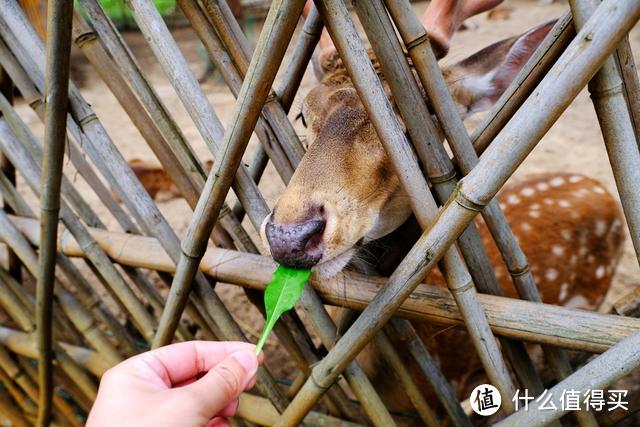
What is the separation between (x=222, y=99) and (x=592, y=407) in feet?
19.6

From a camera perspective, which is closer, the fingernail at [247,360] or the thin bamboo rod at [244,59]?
the fingernail at [247,360]

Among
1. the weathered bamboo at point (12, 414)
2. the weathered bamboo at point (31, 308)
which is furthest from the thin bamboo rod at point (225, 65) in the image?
the weathered bamboo at point (12, 414)

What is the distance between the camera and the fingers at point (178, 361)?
1.02 metres

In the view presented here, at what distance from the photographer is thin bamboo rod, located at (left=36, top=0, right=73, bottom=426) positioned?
1237 mm

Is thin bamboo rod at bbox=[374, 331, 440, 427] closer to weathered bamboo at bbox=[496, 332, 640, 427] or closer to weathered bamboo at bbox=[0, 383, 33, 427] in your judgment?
weathered bamboo at bbox=[496, 332, 640, 427]

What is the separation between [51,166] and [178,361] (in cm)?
80

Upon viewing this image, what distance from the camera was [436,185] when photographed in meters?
1.22

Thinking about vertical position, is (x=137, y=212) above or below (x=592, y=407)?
above

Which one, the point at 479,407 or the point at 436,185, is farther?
the point at 479,407

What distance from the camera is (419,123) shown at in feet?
3.73

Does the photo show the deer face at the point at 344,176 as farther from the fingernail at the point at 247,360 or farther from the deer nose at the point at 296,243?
the fingernail at the point at 247,360

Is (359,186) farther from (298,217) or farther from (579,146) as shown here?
(579,146)

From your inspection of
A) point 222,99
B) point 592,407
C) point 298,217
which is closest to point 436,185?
point 298,217

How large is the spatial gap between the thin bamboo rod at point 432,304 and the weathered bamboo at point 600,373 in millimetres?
78
